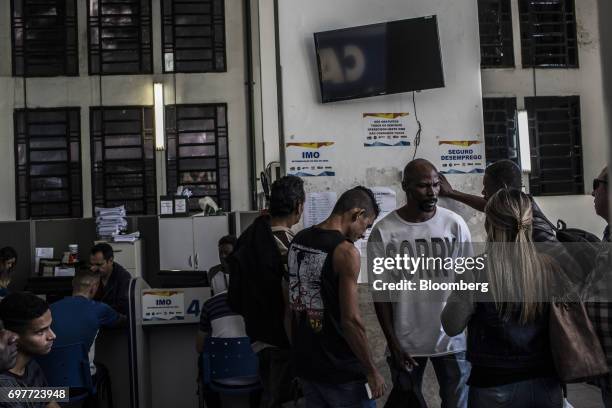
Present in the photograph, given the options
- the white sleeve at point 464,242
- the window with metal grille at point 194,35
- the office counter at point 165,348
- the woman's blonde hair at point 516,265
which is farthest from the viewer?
the window with metal grille at point 194,35

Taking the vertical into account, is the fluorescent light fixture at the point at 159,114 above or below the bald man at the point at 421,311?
above

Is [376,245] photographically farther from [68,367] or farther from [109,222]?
[109,222]

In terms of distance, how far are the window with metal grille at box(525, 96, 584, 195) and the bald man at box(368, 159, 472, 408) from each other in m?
6.94

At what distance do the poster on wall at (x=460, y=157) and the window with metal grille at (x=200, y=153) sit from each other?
7.37 m

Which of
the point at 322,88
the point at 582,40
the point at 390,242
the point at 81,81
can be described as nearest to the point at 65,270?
the point at 81,81

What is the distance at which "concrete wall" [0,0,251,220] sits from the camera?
1056cm

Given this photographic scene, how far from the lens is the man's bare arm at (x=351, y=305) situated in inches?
89.4

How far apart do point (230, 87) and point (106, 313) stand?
7496mm

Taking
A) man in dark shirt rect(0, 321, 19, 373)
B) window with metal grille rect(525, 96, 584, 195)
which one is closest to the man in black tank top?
man in dark shirt rect(0, 321, 19, 373)

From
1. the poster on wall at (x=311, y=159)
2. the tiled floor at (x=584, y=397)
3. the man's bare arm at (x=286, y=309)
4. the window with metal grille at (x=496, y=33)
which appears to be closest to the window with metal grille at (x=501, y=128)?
the window with metal grille at (x=496, y=33)

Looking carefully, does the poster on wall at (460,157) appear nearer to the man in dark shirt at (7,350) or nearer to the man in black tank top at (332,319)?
the man in black tank top at (332,319)

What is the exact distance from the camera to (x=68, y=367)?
3572 millimetres

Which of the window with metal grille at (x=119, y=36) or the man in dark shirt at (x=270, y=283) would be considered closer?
the man in dark shirt at (x=270, y=283)

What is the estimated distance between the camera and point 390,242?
9.81 feet
